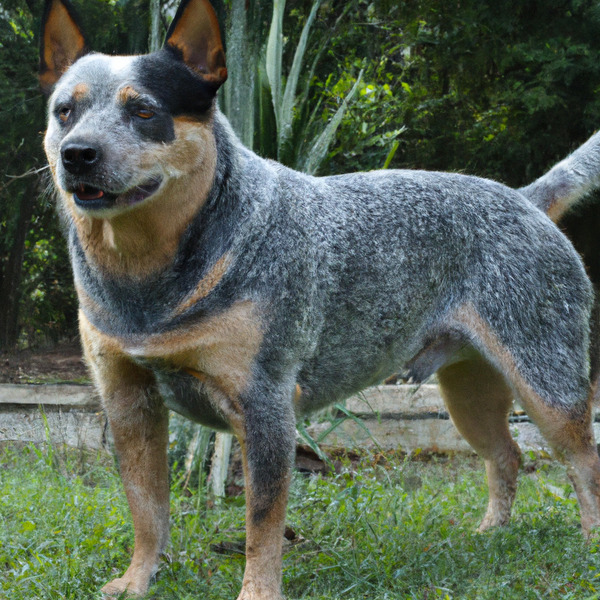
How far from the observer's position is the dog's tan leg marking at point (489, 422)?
450 centimetres

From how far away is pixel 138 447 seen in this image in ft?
11.7

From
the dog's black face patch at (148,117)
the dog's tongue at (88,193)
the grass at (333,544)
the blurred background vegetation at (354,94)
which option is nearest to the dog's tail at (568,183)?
the blurred background vegetation at (354,94)

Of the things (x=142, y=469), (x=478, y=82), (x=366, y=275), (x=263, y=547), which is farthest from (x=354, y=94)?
(x=263, y=547)

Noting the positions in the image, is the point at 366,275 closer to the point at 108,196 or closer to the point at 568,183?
the point at 108,196

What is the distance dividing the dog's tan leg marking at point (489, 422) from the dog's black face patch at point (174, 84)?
228 centimetres

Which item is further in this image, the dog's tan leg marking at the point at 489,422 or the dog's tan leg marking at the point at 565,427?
the dog's tan leg marking at the point at 489,422

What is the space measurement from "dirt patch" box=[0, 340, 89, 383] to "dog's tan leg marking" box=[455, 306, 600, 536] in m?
4.38

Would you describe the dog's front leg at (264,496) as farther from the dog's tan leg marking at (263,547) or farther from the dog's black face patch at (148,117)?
the dog's black face patch at (148,117)

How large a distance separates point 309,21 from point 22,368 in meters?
4.27

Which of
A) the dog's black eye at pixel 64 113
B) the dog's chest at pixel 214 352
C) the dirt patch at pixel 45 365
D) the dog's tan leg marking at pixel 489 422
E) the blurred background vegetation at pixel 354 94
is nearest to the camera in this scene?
the dog's black eye at pixel 64 113

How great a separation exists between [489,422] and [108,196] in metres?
2.70

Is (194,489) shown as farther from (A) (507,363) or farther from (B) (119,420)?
(A) (507,363)

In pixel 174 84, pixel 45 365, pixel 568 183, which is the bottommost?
pixel 45 365

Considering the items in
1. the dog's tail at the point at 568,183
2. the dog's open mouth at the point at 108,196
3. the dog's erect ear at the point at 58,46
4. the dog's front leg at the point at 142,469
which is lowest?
the dog's front leg at the point at 142,469
